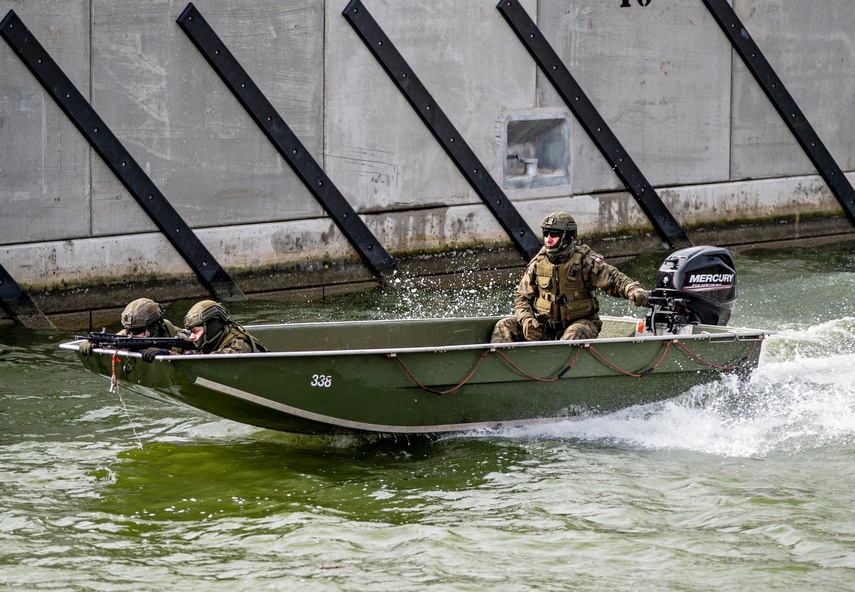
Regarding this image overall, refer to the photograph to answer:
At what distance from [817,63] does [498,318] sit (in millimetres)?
8832

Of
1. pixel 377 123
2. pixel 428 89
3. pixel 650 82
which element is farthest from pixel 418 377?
pixel 650 82

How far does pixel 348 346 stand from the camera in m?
10.4

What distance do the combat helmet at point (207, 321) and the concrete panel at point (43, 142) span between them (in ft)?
14.6

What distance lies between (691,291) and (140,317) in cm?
429

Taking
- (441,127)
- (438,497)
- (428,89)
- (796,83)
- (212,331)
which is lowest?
(438,497)

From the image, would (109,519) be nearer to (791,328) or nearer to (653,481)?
(653,481)

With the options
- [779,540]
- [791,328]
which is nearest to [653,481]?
[779,540]

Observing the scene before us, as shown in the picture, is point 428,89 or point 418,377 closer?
point 418,377

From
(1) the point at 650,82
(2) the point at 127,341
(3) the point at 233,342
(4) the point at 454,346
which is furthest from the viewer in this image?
(1) the point at 650,82

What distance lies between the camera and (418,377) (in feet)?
29.8

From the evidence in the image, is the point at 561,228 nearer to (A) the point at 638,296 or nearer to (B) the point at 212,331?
(A) the point at 638,296

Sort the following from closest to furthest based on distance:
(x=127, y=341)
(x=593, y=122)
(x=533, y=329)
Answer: (x=127, y=341), (x=533, y=329), (x=593, y=122)

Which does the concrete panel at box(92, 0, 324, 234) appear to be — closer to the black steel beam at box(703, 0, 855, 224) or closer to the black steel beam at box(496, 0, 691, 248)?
the black steel beam at box(496, 0, 691, 248)

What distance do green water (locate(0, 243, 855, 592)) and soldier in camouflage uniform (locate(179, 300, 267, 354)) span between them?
827 millimetres
